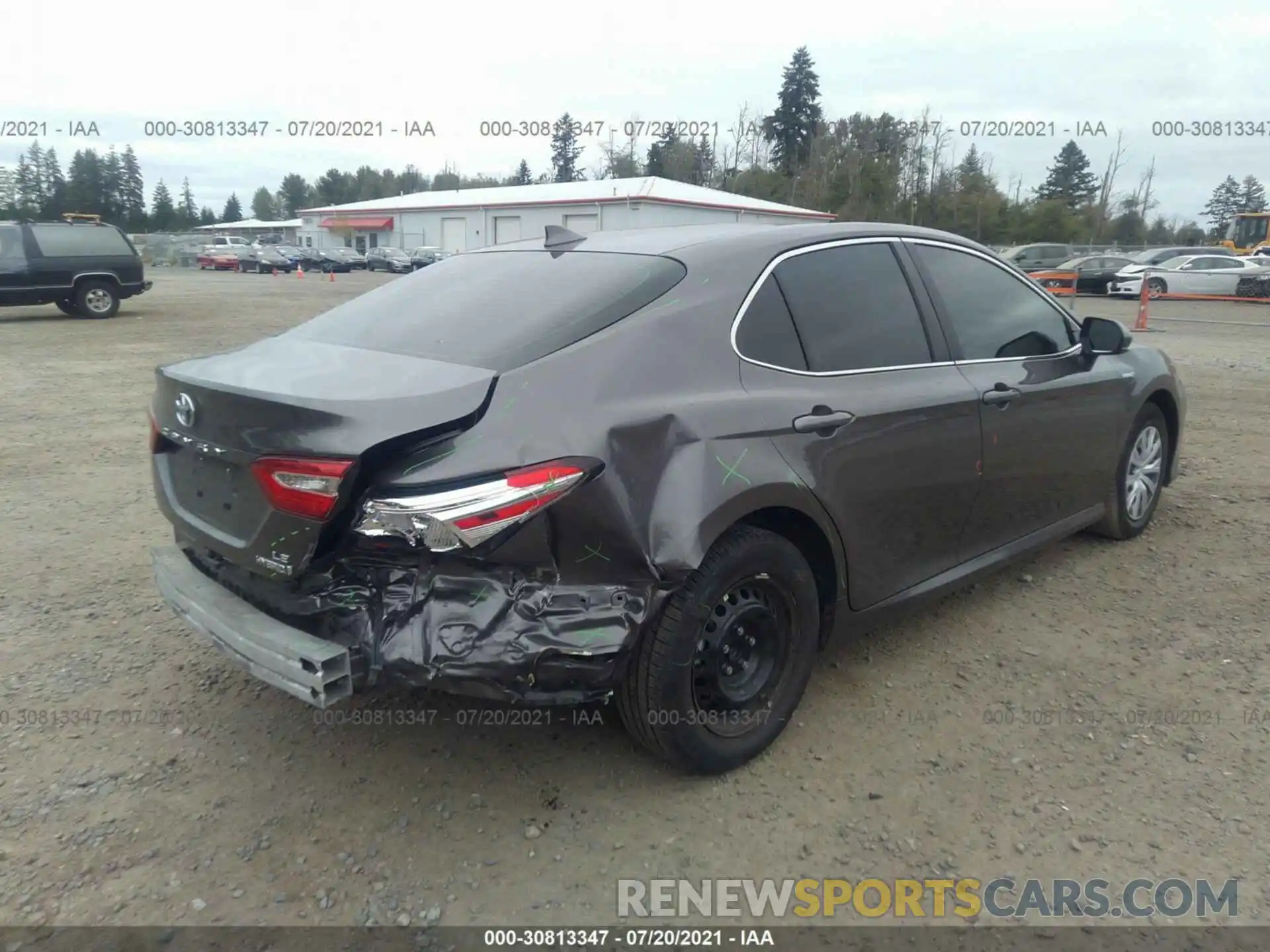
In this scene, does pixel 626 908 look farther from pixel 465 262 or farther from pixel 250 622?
pixel 465 262

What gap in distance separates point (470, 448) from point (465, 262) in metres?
1.58

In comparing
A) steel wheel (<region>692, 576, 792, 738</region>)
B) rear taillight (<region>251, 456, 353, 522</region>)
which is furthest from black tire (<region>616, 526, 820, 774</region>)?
rear taillight (<region>251, 456, 353, 522</region>)

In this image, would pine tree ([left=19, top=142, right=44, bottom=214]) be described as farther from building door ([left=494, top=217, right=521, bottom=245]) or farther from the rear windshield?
the rear windshield

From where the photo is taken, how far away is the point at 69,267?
17.0 meters

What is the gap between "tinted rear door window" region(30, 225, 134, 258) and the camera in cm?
1653

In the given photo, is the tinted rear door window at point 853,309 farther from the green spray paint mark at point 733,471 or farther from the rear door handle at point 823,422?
the green spray paint mark at point 733,471

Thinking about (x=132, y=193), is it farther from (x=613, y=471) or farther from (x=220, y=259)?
(x=613, y=471)

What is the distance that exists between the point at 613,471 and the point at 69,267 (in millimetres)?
18112

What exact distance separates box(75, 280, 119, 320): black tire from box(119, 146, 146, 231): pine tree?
6400 cm

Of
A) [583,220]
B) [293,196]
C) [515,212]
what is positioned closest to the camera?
[583,220]

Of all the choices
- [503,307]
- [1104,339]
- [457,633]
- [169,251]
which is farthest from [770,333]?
[169,251]

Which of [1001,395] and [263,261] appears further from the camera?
[263,261]

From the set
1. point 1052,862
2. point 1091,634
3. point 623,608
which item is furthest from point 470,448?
point 1091,634

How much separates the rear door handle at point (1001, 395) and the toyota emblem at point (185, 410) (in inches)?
110
